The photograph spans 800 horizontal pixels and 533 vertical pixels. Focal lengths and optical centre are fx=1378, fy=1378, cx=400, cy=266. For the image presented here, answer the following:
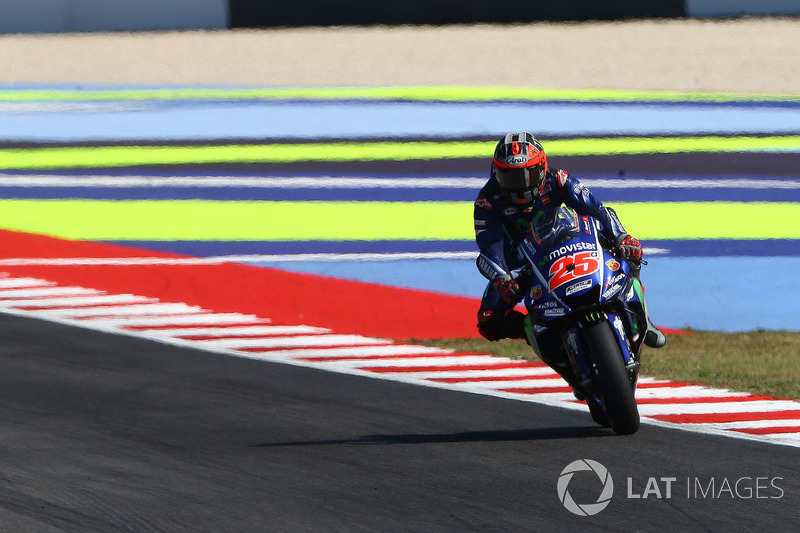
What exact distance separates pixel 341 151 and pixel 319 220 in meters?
3.72

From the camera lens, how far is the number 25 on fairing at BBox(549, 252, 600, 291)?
25.3 feet

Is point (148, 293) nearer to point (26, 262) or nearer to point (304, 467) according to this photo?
point (26, 262)

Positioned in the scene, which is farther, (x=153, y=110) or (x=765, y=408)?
(x=153, y=110)

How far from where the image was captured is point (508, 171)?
26.4 ft

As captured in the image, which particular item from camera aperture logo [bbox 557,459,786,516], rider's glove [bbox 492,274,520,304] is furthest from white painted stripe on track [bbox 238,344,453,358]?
camera aperture logo [bbox 557,459,786,516]

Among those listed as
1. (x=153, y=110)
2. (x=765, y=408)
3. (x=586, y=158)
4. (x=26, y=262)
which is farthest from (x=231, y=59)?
(x=765, y=408)

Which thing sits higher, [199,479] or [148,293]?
[199,479]

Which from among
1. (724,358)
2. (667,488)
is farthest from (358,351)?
(667,488)

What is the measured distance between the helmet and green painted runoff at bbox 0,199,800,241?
698 centimetres

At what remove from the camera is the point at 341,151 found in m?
19.7

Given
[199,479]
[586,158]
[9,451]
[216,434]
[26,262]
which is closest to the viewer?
[199,479]

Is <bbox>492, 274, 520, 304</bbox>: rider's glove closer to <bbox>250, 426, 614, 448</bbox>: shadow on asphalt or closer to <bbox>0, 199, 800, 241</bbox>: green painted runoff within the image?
<bbox>250, 426, 614, 448</bbox>: shadow on asphalt

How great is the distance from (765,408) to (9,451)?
4681 mm

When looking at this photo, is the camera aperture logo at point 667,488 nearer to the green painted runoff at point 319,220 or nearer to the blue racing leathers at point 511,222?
the blue racing leathers at point 511,222
